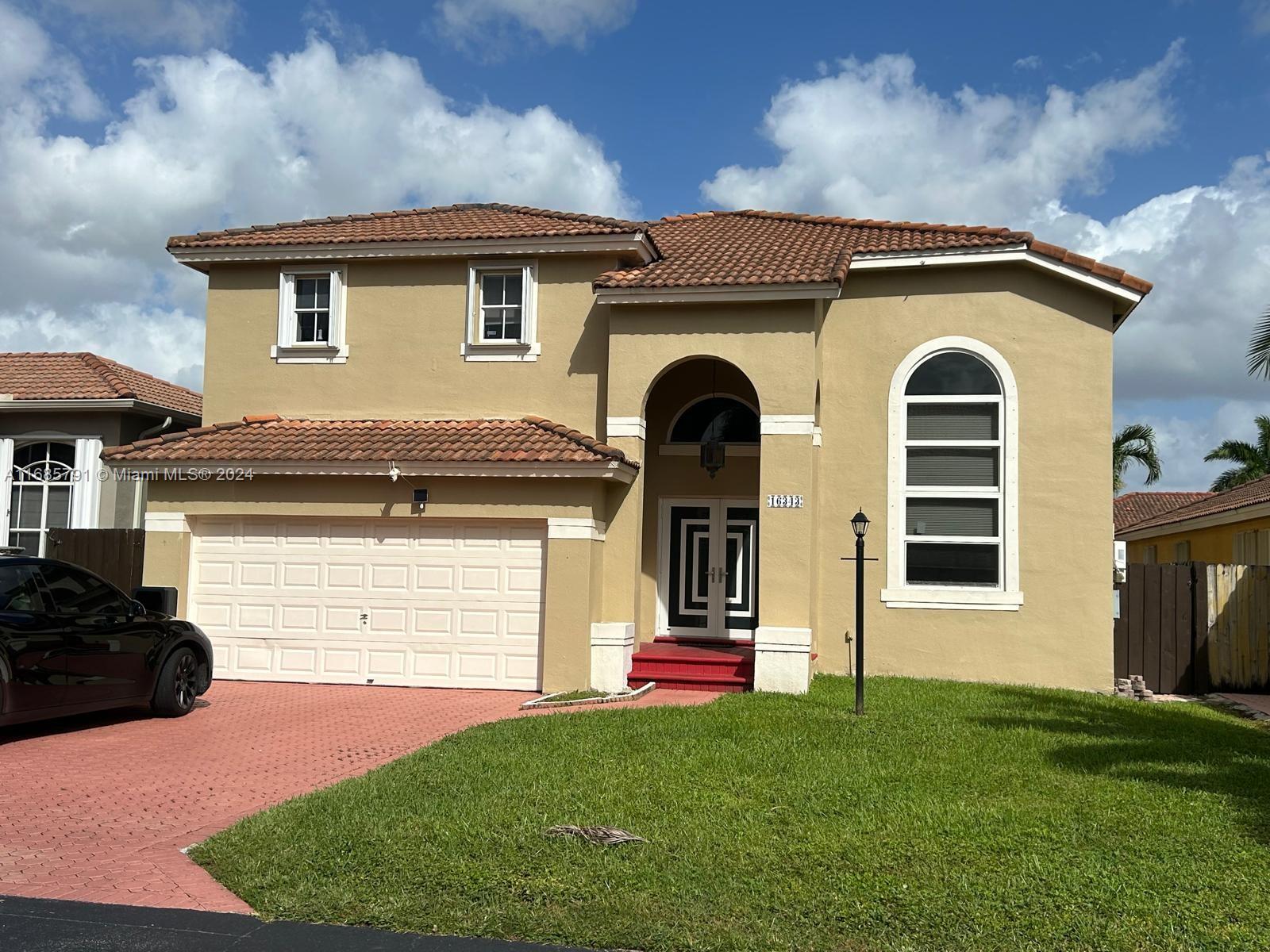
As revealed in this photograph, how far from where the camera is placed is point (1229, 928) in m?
5.48

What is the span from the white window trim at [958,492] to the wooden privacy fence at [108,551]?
11.0 meters

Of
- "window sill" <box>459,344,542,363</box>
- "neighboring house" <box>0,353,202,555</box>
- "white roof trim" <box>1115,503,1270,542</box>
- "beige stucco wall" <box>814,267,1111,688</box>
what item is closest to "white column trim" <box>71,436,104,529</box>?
"neighboring house" <box>0,353,202,555</box>

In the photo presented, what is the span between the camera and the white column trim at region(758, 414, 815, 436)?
552 inches

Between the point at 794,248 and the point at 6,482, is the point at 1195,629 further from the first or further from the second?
the point at 6,482

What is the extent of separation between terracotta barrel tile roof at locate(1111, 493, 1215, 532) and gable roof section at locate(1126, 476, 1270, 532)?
782 cm

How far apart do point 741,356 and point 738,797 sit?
299 inches

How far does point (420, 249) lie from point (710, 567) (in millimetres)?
6138

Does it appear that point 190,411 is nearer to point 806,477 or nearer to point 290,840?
point 806,477

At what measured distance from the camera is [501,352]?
15750 mm

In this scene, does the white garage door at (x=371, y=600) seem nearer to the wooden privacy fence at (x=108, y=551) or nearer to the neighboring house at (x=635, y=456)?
the neighboring house at (x=635, y=456)

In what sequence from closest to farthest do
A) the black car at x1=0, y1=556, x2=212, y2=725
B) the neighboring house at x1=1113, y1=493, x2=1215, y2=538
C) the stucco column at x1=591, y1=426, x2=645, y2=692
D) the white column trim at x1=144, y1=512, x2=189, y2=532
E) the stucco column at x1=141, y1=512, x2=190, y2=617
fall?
the black car at x1=0, y1=556, x2=212, y2=725, the stucco column at x1=591, y1=426, x2=645, y2=692, the stucco column at x1=141, y1=512, x2=190, y2=617, the white column trim at x1=144, y1=512, x2=189, y2=532, the neighboring house at x1=1113, y1=493, x2=1215, y2=538

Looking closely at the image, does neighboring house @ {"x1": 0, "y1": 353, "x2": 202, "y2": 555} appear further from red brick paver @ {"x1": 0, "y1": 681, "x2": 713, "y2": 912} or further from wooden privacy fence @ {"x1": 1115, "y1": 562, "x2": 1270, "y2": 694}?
wooden privacy fence @ {"x1": 1115, "y1": 562, "x2": 1270, "y2": 694}

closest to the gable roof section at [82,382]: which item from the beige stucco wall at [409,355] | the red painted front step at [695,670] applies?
the beige stucco wall at [409,355]

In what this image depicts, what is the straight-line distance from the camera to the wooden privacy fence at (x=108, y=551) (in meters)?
17.0
